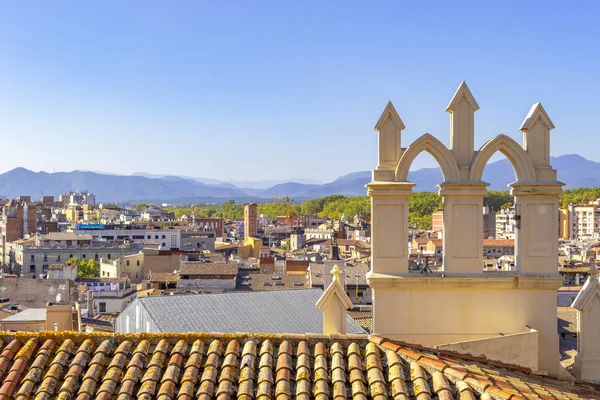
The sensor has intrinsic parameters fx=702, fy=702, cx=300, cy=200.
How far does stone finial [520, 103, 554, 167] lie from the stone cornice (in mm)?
1167

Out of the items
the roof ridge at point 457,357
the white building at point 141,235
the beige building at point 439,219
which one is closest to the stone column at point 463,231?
the beige building at point 439,219

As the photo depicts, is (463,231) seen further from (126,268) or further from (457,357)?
(126,268)

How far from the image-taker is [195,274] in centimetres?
5228

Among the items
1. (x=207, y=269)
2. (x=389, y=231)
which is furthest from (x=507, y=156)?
(x=207, y=269)

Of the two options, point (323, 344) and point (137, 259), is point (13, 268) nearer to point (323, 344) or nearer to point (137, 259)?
point (137, 259)

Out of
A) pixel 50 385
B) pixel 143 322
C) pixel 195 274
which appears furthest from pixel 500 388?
pixel 195 274

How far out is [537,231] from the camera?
7168 mm

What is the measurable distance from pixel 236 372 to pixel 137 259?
235 ft

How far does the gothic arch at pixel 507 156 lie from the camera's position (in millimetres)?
7039

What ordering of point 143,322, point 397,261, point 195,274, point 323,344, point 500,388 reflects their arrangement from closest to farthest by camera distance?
point 500,388 → point 323,344 → point 397,261 → point 143,322 → point 195,274

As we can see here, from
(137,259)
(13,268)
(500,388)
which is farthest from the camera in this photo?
(13,268)

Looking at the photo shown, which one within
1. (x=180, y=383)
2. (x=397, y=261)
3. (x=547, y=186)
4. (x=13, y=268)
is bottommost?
(x=13, y=268)

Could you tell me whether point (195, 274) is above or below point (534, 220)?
below

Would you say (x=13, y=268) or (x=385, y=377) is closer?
(x=385, y=377)
